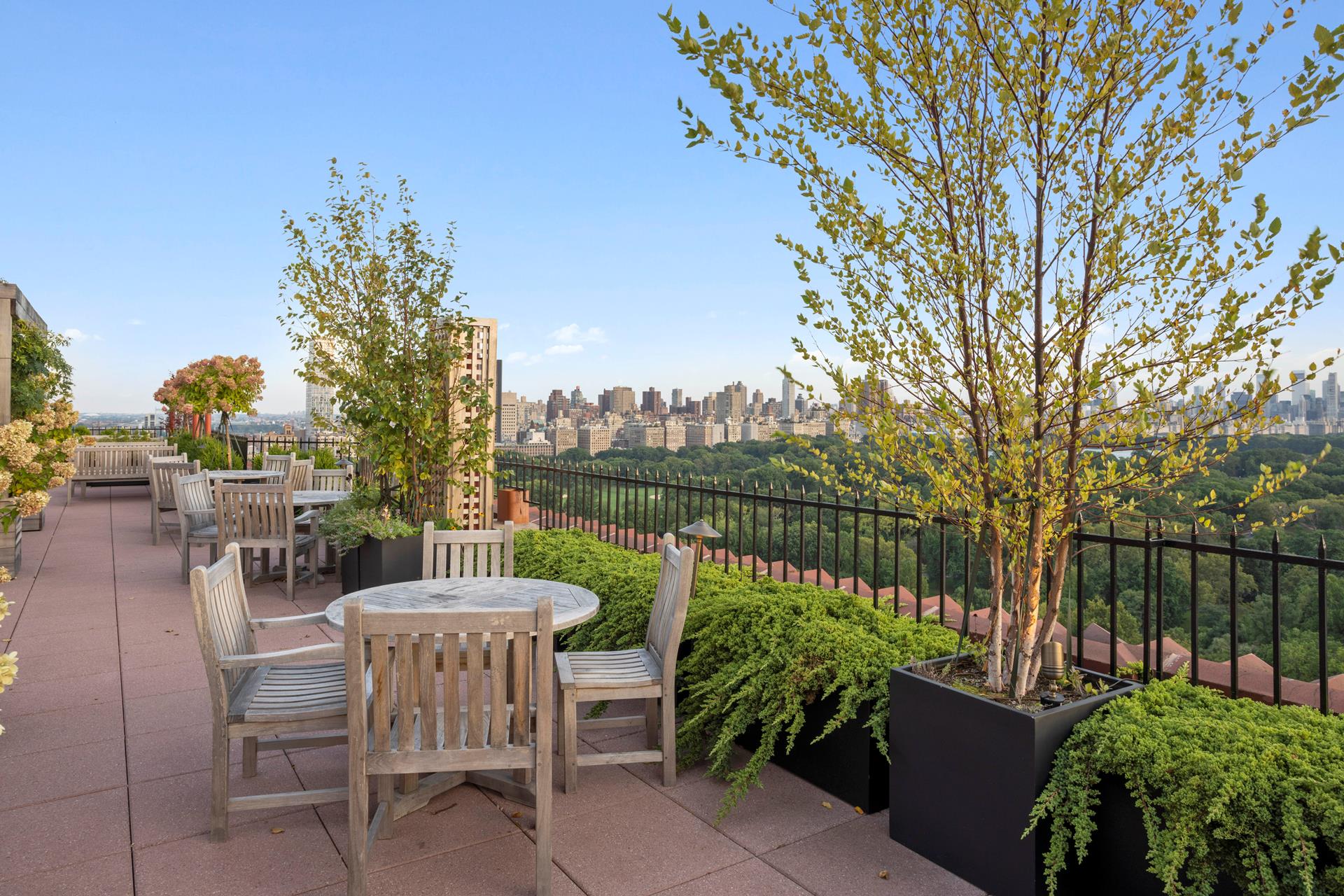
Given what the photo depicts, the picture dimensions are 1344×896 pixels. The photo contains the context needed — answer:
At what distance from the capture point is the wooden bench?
13.6m

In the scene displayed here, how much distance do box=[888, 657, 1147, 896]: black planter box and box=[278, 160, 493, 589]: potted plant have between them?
5098 mm

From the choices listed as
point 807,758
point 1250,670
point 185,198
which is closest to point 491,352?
point 807,758

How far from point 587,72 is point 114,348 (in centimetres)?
1712

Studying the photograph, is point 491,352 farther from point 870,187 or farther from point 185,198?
point 185,198

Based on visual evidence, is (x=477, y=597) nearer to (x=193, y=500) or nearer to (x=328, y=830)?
(x=328, y=830)

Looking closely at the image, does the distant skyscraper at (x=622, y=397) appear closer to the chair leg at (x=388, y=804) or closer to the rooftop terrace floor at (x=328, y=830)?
the rooftop terrace floor at (x=328, y=830)

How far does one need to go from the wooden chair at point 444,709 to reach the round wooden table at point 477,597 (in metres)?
0.53

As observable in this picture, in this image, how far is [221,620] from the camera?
→ 9.13 ft

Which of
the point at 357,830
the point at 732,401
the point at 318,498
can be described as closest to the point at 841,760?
the point at 357,830

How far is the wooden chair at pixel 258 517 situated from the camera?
6691 millimetres

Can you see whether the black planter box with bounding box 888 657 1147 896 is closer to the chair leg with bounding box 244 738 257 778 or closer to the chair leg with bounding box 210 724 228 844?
the chair leg with bounding box 210 724 228 844

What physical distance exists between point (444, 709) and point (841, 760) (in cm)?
162

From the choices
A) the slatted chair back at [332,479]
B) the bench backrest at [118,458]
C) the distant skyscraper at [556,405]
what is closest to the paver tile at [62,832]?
the slatted chair back at [332,479]

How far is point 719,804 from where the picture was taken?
9.96 ft
